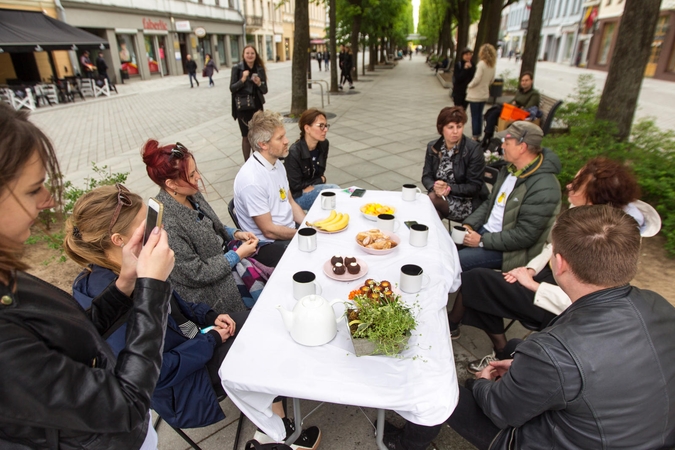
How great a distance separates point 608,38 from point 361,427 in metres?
37.1

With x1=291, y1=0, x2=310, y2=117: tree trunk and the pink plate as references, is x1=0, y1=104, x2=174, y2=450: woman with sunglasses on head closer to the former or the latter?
the pink plate

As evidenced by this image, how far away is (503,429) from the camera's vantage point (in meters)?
1.45

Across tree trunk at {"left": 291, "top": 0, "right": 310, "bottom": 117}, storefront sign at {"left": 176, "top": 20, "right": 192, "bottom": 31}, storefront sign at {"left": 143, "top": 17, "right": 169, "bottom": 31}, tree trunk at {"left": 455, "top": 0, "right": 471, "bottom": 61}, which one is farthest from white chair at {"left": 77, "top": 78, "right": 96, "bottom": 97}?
tree trunk at {"left": 455, "top": 0, "right": 471, "bottom": 61}

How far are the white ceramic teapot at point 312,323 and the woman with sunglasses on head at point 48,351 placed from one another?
1.77 feet

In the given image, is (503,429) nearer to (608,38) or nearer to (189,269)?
(189,269)

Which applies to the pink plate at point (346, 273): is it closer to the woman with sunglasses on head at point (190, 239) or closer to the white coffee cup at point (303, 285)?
the white coffee cup at point (303, 285)

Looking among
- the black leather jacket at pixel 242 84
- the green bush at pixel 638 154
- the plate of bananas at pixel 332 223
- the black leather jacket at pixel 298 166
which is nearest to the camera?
the plate of bananas at pixel 332 223

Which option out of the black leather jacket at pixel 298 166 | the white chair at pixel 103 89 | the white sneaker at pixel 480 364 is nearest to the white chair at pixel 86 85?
the white chair at pixel 103 89

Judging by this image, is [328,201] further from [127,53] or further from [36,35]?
[127,53]

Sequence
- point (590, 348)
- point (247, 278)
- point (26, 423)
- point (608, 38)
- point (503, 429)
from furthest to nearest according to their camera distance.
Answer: point (608, 38)
point (247, 278)
point (503, 429)
point (590, 348)
point (26, 423)

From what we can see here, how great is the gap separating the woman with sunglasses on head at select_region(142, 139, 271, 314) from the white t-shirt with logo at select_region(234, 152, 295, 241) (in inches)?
16.4

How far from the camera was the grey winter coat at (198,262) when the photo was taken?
219cm

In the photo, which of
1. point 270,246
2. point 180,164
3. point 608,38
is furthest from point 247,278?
point 608,38

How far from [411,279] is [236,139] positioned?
741cm
